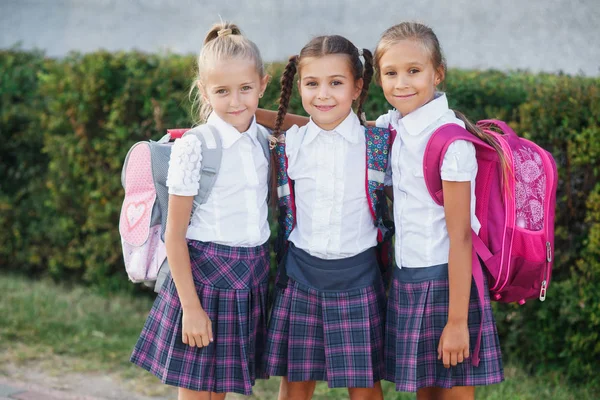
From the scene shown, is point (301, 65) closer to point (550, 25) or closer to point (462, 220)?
point (462, 220)

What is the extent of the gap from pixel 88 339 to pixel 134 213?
6.49 feet

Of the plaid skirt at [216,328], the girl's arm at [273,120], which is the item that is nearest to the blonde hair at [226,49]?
the girl's arm at [273,120]

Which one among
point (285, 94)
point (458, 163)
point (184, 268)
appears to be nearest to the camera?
point (458, 163)

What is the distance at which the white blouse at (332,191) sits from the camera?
2.53 meters

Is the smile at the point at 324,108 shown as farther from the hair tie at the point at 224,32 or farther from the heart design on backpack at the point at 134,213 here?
the heart design on backpack at the point at 134,213

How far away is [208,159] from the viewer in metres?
2.47

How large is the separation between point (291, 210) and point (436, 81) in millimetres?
687

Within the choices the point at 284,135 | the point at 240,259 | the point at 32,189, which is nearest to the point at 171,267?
Result: the point at 240,259

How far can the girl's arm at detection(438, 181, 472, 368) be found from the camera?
2.34 meters

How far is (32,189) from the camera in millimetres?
5449

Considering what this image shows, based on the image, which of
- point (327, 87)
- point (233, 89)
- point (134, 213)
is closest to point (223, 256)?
point (134, 213)

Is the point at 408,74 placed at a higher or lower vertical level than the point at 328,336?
higher

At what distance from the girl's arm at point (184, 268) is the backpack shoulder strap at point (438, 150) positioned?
0.80 m

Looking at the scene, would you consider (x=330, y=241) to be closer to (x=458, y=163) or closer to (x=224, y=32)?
(x=458, y=163)
